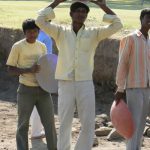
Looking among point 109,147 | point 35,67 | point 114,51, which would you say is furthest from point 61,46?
point 114,51

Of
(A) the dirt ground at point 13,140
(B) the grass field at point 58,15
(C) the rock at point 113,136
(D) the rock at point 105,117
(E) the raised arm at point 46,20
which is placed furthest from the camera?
(B) the grass field at point 58,15

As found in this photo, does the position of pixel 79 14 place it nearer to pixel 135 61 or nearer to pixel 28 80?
pixel 135 61

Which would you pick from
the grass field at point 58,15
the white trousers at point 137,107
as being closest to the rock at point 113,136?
the white trousers at point 137,107

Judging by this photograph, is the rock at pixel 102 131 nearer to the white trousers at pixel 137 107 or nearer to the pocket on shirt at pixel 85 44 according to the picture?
the white trousers at pixel 137 107

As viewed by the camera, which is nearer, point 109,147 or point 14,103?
point 109,147

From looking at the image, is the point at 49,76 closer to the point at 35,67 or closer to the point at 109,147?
the point at 35,67

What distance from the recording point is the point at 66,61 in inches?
223

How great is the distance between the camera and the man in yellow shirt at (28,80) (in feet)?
20.2

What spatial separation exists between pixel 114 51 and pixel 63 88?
4.70 meters

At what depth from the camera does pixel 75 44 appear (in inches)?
220

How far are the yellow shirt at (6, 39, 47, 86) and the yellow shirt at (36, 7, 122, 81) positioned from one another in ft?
1.86

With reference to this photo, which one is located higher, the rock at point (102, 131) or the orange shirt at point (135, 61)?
the orange shirt at point (135, 61)

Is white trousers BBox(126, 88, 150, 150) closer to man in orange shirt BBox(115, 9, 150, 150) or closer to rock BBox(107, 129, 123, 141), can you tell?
man in orange shirt BBox(115, 9, 150, 150)

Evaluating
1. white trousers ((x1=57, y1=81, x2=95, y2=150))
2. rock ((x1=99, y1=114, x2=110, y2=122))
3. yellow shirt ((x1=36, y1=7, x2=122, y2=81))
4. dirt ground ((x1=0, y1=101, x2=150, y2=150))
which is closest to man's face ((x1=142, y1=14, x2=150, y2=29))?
yellow shirt ((x1=36, y1=7, x2=122, y2=81))
